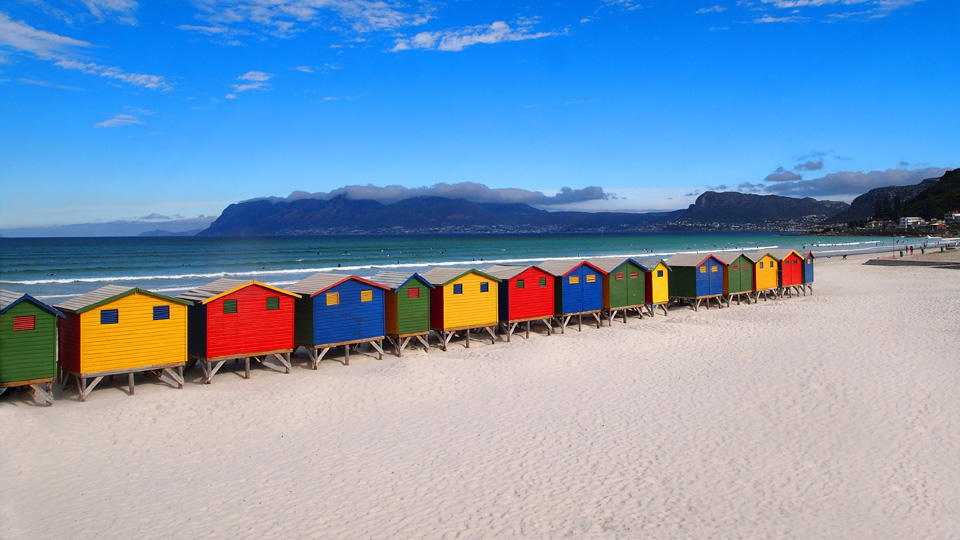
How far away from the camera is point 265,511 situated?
8383mm

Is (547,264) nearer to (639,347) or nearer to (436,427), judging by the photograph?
(639,347)

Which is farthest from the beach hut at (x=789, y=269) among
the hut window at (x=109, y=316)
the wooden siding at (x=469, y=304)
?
the hut window at (x=109, y=316)

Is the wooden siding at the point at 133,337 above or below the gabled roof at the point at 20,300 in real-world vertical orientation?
below

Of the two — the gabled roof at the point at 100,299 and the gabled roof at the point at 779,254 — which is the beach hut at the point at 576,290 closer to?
the gabled roof at the point at 100,299

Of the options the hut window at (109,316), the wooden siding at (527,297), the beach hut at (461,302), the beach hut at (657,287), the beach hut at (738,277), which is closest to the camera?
the hut window at (109,316)

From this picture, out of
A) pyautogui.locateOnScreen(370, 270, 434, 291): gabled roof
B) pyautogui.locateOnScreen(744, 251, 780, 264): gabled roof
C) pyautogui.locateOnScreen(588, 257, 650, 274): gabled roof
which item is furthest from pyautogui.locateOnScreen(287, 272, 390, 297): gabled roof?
pyautogui.locateOnScreen(744, 251, 780, 264): gabled roof

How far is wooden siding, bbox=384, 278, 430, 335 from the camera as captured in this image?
17750 mm

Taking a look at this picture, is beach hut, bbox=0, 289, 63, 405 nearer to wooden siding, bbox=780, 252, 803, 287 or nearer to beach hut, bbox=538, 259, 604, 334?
beach hut, bbox=538, 259, 604, 334

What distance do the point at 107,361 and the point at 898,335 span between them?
2179cm

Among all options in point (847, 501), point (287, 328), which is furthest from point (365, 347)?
point (847, 501)

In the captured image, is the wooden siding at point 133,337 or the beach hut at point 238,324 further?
the beach hut at point 238,324

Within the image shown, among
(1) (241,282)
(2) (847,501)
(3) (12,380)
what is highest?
(1) (241,282)

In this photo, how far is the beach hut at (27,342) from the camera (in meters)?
12.2

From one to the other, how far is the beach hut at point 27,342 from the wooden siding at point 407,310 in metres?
7.82
